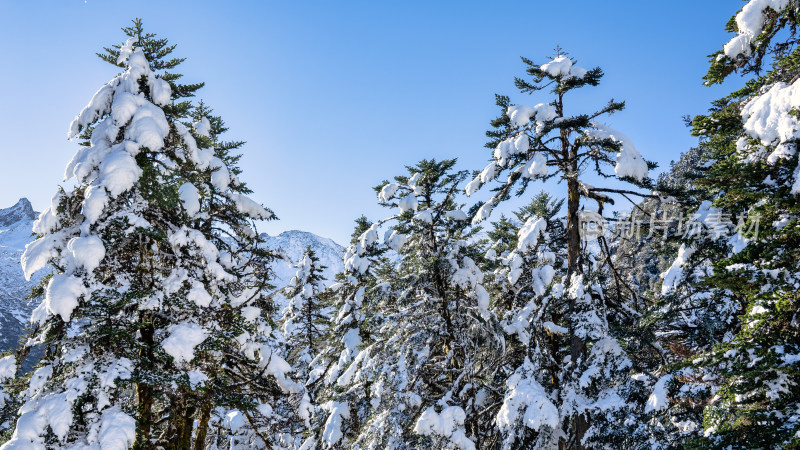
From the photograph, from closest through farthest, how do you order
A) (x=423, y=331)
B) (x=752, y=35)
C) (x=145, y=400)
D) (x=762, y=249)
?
(x=752, y=35) → (x=145, y=400) → (x=762, y=249) → (x=423, y=331)

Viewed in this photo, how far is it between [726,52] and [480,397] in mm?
10996

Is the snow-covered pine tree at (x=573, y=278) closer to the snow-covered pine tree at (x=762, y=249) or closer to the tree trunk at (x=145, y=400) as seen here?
the snow-covered pine tree at (x=762, y=249)

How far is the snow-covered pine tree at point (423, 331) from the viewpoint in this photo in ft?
38.4

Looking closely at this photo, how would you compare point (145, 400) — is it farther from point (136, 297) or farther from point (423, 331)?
point (423, 331)

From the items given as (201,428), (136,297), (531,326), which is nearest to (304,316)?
(201,428)

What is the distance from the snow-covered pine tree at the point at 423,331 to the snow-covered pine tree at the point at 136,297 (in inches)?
124

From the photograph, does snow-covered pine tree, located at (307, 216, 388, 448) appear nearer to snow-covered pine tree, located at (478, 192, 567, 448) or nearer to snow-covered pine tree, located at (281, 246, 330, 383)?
snow-covered pine tree, located at (281, 246, 330, 383)

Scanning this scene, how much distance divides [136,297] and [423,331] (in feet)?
25.7

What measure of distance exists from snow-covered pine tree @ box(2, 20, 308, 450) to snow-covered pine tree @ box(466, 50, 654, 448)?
20.7ft

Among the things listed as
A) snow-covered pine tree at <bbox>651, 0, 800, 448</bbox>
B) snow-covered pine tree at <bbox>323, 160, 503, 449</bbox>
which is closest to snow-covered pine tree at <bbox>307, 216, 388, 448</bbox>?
snow-covered pine tree at <bbox>323, 160, 503, 449</bbox>

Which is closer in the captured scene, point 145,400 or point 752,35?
point 752,35

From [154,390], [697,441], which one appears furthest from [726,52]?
[154,390]

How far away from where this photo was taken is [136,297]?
7000 millimetres

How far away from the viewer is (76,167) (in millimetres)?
7164
